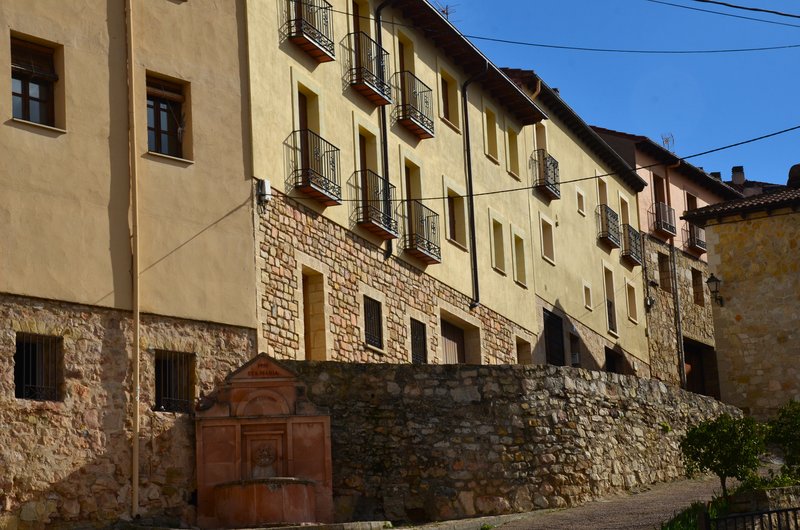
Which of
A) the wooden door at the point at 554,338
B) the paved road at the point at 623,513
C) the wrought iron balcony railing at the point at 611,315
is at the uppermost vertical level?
the wrought iron balcony railing at the point at 611,315

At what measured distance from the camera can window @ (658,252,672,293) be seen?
48.2 metres

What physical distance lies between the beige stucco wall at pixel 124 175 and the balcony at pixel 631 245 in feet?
71.4

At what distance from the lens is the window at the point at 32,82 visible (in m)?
22.3

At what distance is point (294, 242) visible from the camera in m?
26.2

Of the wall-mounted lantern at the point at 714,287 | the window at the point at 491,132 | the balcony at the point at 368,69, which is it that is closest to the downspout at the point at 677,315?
the wall-mounted lantern at the point at 714,287

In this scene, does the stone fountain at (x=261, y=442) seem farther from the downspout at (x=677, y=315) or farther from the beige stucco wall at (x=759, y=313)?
the downspout at (x=677, y=315)

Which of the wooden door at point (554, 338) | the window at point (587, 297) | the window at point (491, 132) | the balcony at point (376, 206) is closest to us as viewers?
the balcony at point (376, 206)

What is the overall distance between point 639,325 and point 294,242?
21310mm

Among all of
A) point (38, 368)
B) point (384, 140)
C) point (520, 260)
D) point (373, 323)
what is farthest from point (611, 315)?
point (38, 368)

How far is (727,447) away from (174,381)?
828 cm

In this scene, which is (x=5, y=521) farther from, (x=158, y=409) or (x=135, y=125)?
(x=135, y=125)

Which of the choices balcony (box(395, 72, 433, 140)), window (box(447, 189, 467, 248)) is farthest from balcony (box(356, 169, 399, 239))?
window (box(447, 189, 467, 248))

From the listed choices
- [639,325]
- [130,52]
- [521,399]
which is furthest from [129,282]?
[639,325]

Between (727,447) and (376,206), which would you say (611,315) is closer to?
(376,206)
